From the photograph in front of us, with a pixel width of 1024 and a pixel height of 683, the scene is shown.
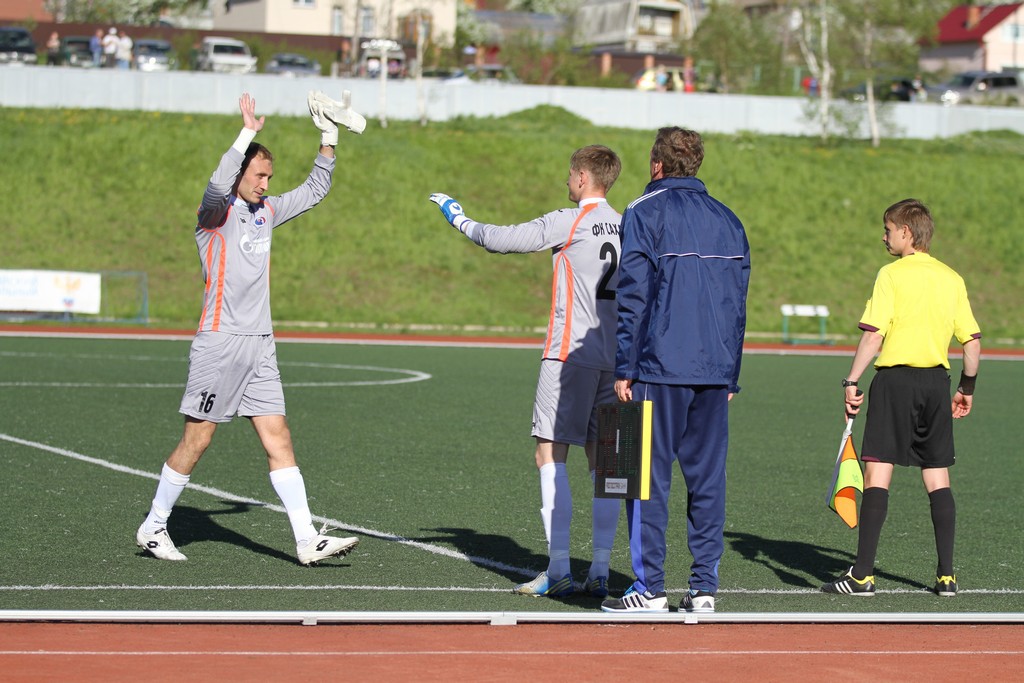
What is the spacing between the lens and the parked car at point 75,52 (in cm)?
5253

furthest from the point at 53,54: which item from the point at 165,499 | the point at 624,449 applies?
the point at 624,449

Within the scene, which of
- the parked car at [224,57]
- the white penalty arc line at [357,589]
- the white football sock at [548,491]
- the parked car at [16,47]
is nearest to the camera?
the white penalty arc line at [357,589]

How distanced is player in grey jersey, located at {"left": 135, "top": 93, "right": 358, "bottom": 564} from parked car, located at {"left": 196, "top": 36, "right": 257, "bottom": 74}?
159ft

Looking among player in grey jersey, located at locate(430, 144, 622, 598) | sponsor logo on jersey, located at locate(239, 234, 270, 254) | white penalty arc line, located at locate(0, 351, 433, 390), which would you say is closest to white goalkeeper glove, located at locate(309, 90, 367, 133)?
sponsor logo on jersey, located at locate(239, 234, 270, 254)

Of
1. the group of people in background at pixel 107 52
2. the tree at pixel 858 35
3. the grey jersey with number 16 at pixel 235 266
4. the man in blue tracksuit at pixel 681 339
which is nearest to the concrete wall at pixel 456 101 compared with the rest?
the tree at pixel 858 35

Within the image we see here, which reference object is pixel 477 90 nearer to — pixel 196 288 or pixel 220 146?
pixel 220 146

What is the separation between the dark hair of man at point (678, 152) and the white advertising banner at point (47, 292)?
81.1 feet

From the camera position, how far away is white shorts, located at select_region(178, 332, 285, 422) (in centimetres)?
739

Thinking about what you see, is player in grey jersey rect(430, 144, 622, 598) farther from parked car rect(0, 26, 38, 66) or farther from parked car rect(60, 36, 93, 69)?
parked car rect(60, 36, 93, 69)

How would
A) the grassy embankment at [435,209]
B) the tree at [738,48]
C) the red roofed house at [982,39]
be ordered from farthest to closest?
the red roofed house at [982,39]
the tree at [738,48]
the grassy embankment at [435,209]

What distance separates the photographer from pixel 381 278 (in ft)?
113

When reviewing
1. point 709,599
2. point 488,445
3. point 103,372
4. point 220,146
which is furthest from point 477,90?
point 709,599

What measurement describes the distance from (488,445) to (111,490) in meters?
3.95

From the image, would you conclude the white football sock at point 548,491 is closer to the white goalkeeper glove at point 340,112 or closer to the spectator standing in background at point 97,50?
the white goalkeeper glove at point 340,112
